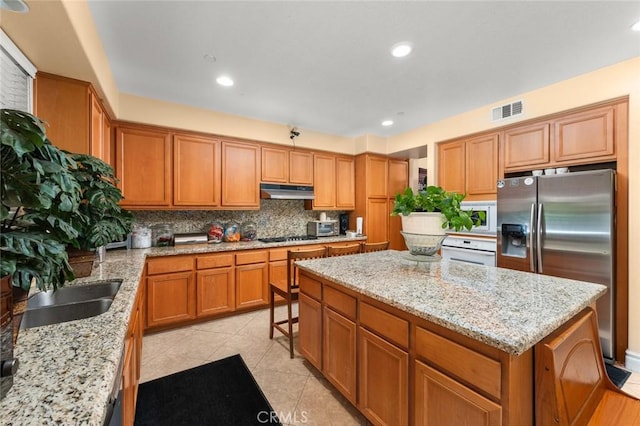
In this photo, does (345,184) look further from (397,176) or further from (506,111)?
(506,111)

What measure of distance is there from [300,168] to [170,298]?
2.43 metres

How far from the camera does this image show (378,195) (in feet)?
15.0

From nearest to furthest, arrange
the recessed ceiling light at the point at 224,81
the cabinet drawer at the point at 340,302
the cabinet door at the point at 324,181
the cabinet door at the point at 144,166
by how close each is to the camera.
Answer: the cabinet drawer at the point at 340,302, the recessed ceiling light at the point at 224,81, the cabinet door at the point at 144,166, the cabinet door at the point at 324,181

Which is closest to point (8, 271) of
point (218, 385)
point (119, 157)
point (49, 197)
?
Result: point (49, 197)

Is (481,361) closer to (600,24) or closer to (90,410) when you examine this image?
(90,410)

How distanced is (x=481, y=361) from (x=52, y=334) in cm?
156

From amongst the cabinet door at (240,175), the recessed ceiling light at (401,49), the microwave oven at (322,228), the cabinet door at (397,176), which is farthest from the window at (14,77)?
the cabinet door at (397,176)

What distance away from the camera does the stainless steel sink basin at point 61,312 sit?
1280mm

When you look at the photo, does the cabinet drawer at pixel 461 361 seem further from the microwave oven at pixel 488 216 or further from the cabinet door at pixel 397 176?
the cabinet door at pixel 397 176

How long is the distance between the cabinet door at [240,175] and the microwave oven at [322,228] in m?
1.03

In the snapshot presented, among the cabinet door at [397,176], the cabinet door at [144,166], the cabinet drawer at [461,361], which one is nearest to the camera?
the cabinet drawer at [461,361]

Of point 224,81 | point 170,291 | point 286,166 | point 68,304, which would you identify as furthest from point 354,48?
point 170,291

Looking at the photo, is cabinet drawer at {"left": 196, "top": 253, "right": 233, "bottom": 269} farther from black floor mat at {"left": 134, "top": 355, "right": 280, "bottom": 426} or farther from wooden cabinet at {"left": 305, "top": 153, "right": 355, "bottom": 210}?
wooden cabinet at {"left": 305, "top": 153, "right": 355, "bottom": 210}

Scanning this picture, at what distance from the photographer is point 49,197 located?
68 centimetres
